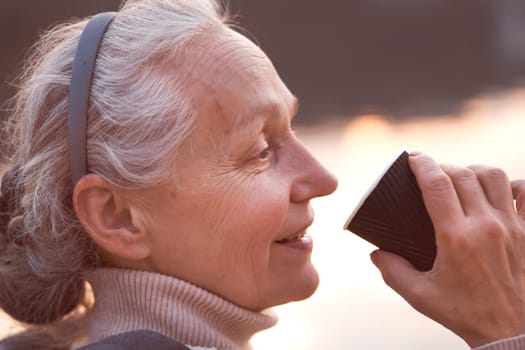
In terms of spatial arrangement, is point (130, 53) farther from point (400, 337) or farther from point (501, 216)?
point (400, 337)

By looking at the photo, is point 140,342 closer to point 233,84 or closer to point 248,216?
point 248,216

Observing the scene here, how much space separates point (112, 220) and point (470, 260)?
64 cm

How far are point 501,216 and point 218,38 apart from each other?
2.00 feet

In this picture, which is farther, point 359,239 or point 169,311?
point 359,239

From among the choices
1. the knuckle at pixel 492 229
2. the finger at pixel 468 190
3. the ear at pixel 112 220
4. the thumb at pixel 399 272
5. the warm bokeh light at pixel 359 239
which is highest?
the finger at pixel 468 190

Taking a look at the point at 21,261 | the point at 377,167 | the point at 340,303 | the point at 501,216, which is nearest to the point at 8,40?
the point at 377,167

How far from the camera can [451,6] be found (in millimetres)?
7230

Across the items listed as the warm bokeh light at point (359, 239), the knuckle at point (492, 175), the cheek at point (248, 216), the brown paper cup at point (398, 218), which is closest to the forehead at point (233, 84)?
the cheek at point (248, 216)

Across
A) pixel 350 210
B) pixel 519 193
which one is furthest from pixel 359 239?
pixel 519 193

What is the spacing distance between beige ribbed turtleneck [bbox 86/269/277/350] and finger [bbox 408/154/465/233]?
39 cm

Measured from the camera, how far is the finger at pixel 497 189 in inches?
70.0

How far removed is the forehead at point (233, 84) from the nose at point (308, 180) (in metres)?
0.10

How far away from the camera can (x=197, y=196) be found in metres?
1.79

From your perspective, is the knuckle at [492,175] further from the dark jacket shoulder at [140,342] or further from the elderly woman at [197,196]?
the dark jacket shoulder at [140,342]
